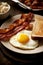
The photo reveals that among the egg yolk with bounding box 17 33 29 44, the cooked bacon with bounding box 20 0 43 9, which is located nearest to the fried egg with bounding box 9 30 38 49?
the egg yolk with bounding box 17 33 29 44

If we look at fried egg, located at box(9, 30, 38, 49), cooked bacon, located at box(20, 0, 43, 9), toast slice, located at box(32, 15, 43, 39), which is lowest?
fried egg, located at box(9, 30, 38, 49)

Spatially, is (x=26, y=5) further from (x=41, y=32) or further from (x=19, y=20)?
(x=41, y=32)

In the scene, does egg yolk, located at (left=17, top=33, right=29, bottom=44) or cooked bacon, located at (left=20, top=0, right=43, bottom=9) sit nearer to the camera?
egg yolk, located at (left=17, top=33, right=29, bottom=44)

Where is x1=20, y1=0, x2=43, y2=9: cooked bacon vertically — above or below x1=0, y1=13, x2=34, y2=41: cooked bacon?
above

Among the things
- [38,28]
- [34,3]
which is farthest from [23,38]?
[34,3]

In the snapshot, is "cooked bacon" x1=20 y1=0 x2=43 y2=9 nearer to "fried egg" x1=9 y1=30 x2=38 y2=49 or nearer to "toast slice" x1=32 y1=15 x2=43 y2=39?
"toast slice" x1=32 y1=15 x2=43 y2=39
